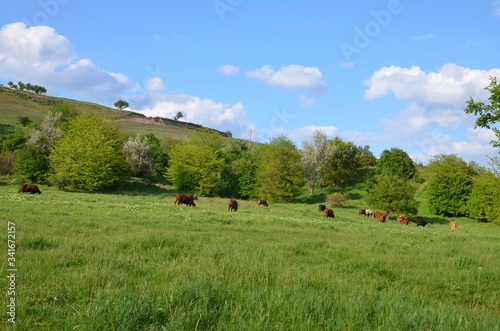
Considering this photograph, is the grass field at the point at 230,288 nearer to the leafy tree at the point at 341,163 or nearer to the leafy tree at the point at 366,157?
the leafy tree at the point at 341,163

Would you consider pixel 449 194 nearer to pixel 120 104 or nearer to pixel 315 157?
pixel 315 157

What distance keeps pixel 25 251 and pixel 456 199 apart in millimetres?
62349

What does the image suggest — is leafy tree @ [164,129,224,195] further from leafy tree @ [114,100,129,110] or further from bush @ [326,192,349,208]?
leafy tree @ [114,100,129,110]

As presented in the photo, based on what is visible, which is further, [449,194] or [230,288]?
[449,194]

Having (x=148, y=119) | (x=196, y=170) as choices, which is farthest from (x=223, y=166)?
(x=148, y=119)

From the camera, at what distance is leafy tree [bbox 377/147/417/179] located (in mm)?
76875

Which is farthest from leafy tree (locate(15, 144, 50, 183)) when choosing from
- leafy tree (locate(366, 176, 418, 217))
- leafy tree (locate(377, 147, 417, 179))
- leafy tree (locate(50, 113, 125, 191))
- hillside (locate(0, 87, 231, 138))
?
leafy tree (locate(377, 147, 417, 179))

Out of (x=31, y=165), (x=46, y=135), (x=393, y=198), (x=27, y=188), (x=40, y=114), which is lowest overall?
(x=27, y=188)

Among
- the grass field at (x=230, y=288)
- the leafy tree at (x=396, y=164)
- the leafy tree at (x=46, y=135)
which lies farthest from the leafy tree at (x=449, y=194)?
the leafy tree at (x=46, y=135)

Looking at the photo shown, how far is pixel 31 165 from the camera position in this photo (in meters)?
53.0

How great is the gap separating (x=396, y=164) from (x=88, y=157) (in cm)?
6457

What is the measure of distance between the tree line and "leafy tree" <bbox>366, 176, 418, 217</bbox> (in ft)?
0.42

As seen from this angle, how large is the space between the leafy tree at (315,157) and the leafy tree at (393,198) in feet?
87.3

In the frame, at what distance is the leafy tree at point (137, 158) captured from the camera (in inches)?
2549
